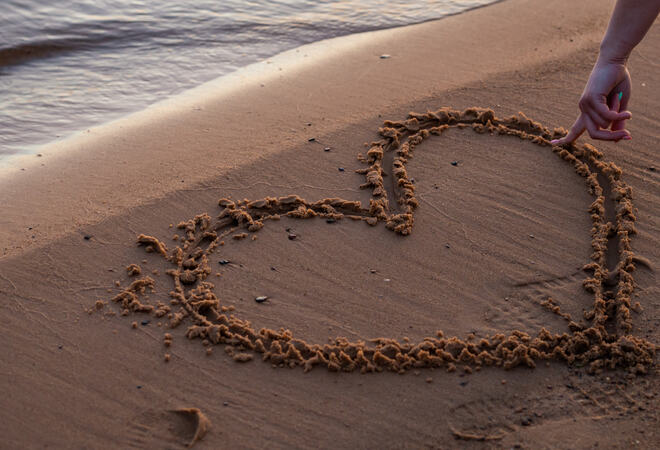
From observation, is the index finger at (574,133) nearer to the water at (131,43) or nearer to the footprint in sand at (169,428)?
the footprint in sand at (169,428)

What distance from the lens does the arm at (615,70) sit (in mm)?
2439

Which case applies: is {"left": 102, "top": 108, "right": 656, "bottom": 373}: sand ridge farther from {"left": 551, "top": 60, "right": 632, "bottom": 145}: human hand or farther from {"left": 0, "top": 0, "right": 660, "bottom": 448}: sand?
{"left": 551, "top": 60, "right": 632, "bottom": 145}: human hand

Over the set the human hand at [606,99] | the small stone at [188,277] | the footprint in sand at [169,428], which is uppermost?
the human hand at [606,99]

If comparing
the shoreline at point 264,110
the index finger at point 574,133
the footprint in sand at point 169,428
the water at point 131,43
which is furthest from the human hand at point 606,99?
the water at point 131,43

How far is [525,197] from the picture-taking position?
3.09 meters

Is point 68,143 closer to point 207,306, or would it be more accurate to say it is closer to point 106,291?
point 106,291

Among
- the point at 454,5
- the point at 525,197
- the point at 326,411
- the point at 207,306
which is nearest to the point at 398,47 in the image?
the point at 454,5

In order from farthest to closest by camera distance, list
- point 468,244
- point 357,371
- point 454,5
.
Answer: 1. point 454,5
2. point 468,244
3. point 357,371

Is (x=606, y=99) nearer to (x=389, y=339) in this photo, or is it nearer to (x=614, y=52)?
(x=614, y=52)

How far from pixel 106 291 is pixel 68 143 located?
150 centimetres

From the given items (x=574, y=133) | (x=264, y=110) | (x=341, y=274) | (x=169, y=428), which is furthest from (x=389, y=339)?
(x=264, y=110)

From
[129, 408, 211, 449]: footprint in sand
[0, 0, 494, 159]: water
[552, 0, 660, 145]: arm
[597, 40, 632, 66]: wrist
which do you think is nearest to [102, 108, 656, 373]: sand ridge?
[129, 408, 211, 449]: footprint in sand

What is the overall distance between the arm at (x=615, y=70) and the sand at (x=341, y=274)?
0.43 meters

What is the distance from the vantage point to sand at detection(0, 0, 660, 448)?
83.2 inches
